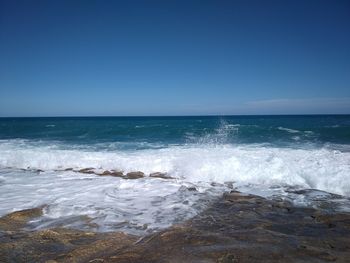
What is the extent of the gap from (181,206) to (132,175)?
3591 mm

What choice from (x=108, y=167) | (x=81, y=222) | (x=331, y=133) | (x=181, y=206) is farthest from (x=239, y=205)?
(x=331, y=133)

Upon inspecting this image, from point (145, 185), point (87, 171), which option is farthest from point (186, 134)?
point (145, 185)

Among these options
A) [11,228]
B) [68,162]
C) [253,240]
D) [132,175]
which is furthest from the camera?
[68,162]

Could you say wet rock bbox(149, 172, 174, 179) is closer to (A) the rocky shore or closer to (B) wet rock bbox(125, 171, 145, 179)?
(B) wet rock bbox(125, 171, 145, 179)

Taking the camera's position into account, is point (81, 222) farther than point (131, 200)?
No

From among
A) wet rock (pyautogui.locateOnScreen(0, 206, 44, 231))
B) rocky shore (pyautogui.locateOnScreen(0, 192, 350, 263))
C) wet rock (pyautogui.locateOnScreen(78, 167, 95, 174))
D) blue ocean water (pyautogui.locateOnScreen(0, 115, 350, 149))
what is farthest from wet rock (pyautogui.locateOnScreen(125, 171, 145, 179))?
blue ocean water (pyautogui.locateOnScreen(0, 115, 350, 149))

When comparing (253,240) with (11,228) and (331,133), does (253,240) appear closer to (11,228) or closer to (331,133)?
(11,228)

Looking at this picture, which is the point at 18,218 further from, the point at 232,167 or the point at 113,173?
the point at 232,167

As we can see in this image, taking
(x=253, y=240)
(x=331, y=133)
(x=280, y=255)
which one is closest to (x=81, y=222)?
(x=253, y=240)

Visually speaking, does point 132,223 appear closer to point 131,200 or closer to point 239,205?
point 131,200

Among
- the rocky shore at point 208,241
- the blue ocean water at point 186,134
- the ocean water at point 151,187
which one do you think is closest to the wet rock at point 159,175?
the ocean water at point 151,187

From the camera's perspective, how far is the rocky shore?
3818mm

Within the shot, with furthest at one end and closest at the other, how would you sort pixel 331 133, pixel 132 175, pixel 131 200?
pixel 331 133 → pixel 132 175 → pixel 131 200

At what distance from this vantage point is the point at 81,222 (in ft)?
17.4
